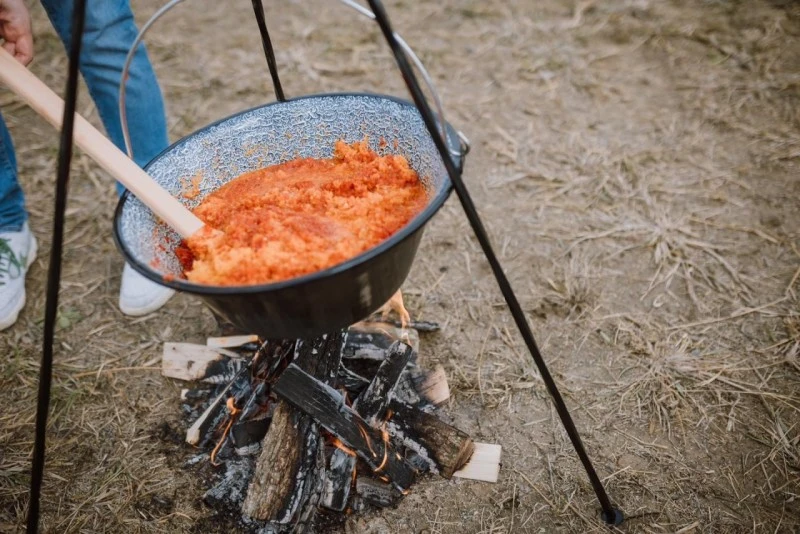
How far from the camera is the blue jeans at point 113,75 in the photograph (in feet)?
7.13

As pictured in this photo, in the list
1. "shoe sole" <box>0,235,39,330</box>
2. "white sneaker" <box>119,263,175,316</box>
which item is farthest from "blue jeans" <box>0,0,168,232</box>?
"white sneaker" <box>119,263,175,316</box>

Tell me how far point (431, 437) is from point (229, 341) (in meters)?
1.03

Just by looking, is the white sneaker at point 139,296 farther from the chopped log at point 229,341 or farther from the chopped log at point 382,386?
the chopped log at point 382,386

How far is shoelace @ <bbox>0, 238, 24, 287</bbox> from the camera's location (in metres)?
2.68

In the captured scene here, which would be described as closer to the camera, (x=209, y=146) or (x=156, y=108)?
(x=209, y=146)

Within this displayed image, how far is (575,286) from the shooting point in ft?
8.80

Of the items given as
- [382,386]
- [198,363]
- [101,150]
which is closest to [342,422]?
[382,386]

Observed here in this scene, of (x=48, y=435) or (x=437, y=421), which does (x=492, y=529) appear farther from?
(x=48, y=435)

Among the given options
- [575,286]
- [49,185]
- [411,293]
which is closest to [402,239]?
[411,293]

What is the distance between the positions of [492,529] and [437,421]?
16.1 inches

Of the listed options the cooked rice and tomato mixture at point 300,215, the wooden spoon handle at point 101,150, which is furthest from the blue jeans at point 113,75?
the cooked rice and tomato mixture at point 300,215

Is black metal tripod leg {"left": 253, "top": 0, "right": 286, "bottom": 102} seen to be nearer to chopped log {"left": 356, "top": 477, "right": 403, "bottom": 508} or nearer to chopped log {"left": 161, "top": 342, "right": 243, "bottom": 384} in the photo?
chopped log {"left": 161, "top": 342, "right": 243, "bottom": 384}

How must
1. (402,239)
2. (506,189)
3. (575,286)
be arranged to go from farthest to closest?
(506,189)
(575,286)
(402,239)

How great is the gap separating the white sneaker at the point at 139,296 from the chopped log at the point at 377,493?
1.42 meters
